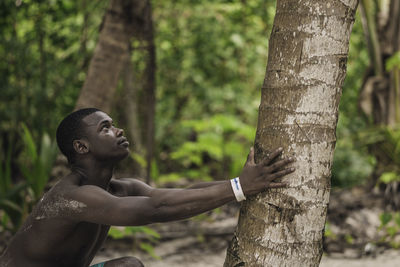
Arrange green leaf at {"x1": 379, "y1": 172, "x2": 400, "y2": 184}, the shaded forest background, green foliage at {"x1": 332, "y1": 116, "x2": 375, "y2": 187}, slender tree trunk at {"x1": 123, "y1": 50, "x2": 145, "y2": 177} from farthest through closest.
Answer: green foliage at {"x1": 332, "y1": 116, "x2": 375, "y2": 187}
slender tree trunk at {"x1": 123, "y1": 50, "x2": 145, "y2": 177}
green leaf at {"x1": 379, "y1": 172, "x2": 400, "y2": 184}
the shaded forest background

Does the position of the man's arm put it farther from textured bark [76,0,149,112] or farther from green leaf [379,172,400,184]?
green leaf [379,172,400,184]

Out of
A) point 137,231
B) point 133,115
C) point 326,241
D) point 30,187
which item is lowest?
point 326,241

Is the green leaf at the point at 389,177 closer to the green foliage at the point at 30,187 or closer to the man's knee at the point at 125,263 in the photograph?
the green foliage at the point at 30,187

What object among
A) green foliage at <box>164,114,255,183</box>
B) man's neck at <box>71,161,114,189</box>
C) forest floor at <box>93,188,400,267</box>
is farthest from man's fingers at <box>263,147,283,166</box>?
green foliage at <box>164,114,255,183</box>

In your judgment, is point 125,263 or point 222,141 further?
point 222,141

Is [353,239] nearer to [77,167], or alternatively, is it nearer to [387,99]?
[387,99]

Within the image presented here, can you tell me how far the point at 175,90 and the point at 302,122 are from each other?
25.1 ft

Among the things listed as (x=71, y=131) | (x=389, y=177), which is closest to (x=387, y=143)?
(x=389, y=177)

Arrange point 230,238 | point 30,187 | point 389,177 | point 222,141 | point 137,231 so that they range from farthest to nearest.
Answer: point 222,141
point 389,177
point 230,238
point 30,187
point 137,231

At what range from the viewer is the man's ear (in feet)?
7.81

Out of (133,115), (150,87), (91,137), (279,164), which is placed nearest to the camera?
(279,164)

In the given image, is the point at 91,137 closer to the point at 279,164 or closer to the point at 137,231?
the point at 279,164

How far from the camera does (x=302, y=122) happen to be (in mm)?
2094

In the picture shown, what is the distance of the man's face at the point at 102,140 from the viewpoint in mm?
2381
